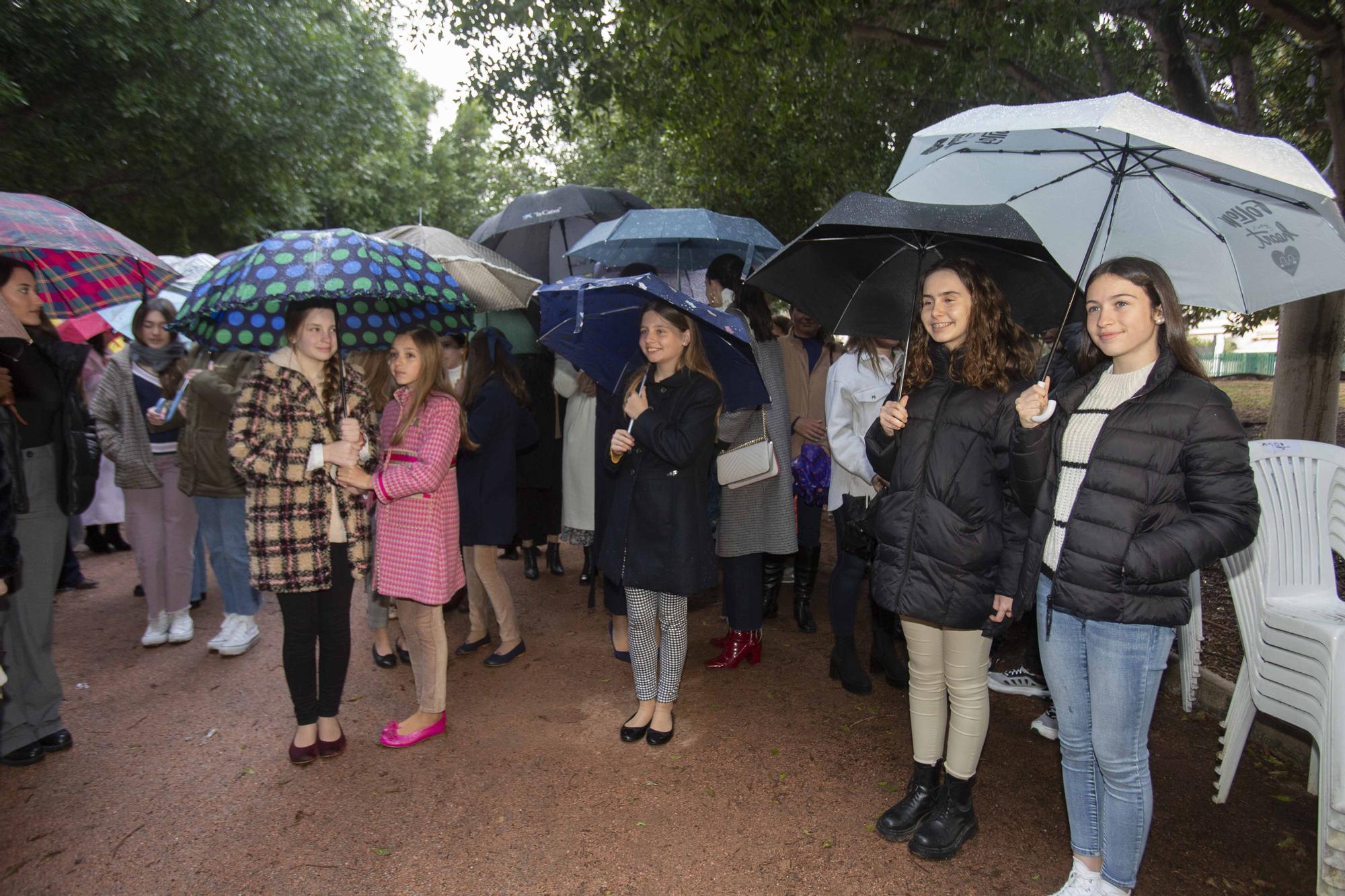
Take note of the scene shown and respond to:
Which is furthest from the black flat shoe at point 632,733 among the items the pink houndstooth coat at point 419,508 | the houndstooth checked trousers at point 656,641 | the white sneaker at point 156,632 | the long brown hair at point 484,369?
the white sneaker at point 156,632

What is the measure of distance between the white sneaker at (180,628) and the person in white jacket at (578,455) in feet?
8.23

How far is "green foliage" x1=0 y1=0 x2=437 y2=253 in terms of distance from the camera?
825 centimetres

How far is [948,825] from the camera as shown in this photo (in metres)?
3.19

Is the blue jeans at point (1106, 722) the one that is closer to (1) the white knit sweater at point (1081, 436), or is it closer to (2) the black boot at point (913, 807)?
(1) the white knit sweater at point (1081, 436)

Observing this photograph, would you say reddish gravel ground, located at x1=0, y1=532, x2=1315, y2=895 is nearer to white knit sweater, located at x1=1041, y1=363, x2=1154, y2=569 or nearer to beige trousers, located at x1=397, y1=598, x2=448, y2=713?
beige trousers, located at x1=397, y1=598, x2=448, y2=713

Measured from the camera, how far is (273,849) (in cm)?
326

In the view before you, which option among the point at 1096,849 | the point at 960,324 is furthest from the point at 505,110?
the point at 1096,849

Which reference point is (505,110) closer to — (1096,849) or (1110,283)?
(1110,283)

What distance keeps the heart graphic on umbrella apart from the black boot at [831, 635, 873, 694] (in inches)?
105

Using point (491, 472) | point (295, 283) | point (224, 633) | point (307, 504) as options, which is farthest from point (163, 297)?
point (295, 283)

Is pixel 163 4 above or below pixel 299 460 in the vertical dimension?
above

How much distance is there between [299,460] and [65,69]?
754 centimetres

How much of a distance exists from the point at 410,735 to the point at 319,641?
0.63m

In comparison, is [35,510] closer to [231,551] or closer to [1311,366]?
[231,551]
